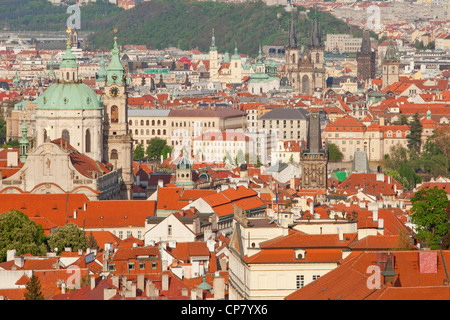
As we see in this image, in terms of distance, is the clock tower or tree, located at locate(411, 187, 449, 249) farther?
the clock tower

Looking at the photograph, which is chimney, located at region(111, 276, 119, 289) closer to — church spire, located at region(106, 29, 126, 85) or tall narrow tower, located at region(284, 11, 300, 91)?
church spire, located at region(106, 29, 126, 85)

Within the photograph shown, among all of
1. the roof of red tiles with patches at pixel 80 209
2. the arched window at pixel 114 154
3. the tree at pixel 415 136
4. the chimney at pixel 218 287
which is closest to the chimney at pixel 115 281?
the chimney at pixel 218 287

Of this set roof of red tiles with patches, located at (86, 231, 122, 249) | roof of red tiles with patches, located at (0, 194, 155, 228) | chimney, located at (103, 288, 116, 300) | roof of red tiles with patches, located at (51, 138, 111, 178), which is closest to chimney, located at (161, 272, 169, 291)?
chimney, located at (103, 288, 116, 300)

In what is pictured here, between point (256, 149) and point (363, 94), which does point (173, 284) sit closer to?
point (256, 149)

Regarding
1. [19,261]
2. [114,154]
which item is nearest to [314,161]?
[114,154]

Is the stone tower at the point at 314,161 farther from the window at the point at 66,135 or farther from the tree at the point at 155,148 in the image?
the tree at the point at 155,148

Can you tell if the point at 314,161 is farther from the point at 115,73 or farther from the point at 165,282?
the point at 165,282
